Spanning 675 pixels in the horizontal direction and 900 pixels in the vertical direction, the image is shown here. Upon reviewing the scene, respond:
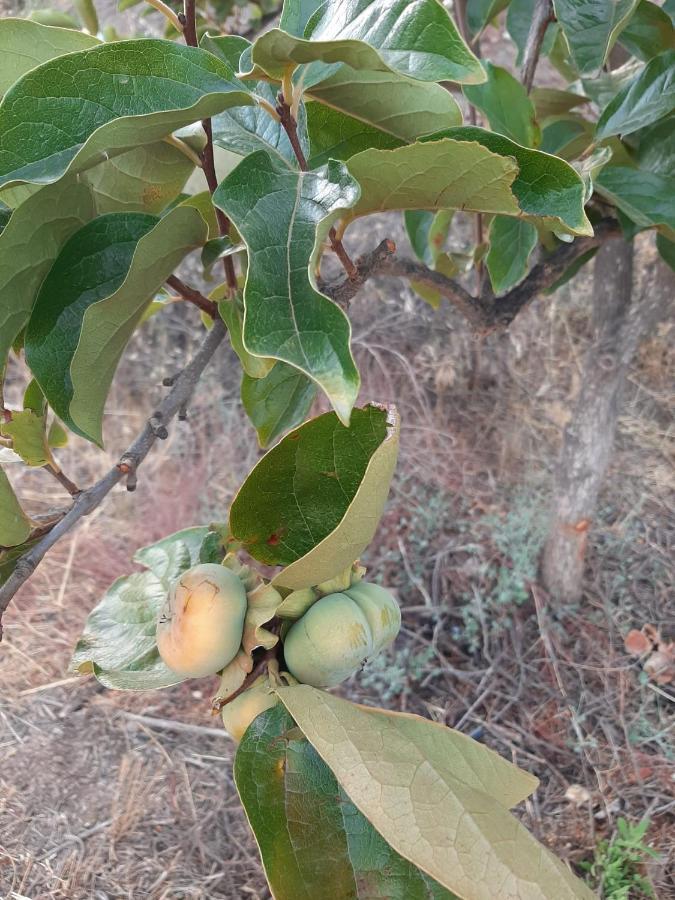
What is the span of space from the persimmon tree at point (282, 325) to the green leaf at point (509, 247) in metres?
0.15

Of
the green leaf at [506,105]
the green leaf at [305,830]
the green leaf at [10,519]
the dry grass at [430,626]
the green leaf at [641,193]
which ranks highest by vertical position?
the green leaf at [506,105]

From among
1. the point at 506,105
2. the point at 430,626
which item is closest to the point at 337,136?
the point at 506,105

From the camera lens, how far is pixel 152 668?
1.71ft

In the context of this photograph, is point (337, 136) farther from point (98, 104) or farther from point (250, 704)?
point (250, 704)

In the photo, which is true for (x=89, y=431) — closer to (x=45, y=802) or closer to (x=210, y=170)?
(x=210, y=170)

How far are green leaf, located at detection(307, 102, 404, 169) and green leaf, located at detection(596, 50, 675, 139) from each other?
0.84 ft

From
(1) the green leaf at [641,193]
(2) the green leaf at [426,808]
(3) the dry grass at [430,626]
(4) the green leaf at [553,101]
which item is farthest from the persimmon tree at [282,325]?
(3) the dry grass at [430,626]

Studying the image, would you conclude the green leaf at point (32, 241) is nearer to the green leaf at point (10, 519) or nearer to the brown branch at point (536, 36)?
the green leaf at point (10, 519)

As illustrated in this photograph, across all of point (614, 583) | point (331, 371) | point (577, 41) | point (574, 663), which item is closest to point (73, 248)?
point (331, 371)

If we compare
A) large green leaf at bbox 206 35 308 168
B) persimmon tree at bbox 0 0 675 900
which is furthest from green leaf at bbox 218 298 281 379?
large green leaf at bbox 206 35 308 168

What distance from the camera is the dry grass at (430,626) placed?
128 cm

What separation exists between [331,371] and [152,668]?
307 mm

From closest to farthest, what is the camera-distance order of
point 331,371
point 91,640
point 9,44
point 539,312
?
point 331,371 < point 9,44 < point 91,640 < point 539,312

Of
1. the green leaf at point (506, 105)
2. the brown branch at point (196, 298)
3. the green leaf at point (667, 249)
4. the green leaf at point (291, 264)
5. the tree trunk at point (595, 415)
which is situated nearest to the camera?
the green leaf at point (291, 264)
